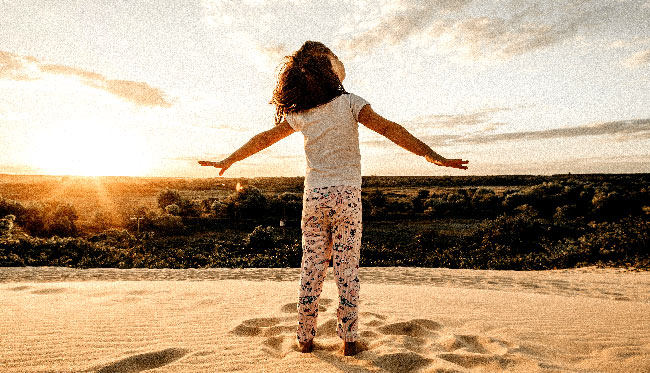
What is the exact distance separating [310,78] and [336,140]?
47 cm

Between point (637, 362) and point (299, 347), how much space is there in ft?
8.26

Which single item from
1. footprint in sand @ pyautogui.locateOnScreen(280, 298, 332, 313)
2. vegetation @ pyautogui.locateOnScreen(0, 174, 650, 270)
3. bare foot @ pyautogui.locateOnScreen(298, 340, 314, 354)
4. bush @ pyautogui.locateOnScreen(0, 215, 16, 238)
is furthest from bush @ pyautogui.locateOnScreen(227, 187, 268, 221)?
bare foot @ pyautogui.locateOnScreen(298, 340, 314, 354)

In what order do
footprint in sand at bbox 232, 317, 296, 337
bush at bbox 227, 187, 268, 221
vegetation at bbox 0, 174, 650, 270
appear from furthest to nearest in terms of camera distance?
bush at bbox 227, 187, 268, 221
vegetation at bbox 0, 174, 650, 270
footprint in sand at bbox 232, 317, 296, 337

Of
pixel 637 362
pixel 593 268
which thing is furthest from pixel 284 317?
pixel 593 268

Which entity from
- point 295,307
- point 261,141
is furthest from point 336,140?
point 295,307

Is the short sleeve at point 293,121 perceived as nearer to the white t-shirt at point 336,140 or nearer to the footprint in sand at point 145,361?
the white t-shirt at point 336,140

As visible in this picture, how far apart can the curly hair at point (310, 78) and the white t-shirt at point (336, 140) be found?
0.06m

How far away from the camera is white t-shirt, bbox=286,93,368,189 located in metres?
3.02

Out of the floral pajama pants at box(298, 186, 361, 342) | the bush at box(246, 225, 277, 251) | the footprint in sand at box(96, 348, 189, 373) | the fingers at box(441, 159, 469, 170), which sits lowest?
the bush at box(246, 225, 277, 251)

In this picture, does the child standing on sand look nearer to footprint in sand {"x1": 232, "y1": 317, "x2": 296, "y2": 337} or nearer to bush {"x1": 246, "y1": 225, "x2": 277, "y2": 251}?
footprint in sand {"x1": 232, "y1": 317, "x2": 296, "y2": 337}

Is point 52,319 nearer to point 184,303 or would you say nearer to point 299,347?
point 184,303

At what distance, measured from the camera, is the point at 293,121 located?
319 cm

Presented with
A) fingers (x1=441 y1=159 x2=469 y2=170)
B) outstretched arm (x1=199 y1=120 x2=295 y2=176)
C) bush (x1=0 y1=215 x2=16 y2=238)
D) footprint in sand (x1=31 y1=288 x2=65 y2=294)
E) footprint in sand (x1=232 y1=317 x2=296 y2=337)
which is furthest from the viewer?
bush (x1=0 y1=215 x2=16 y2=238)

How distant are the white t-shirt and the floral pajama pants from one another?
87 mm
